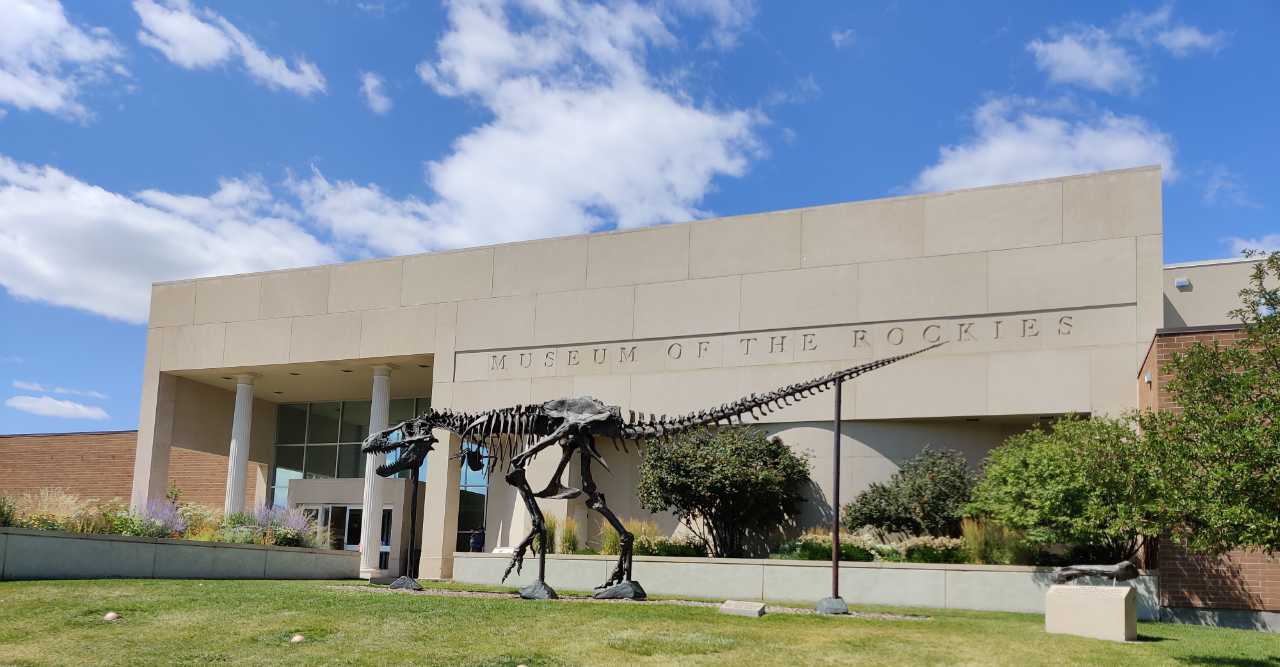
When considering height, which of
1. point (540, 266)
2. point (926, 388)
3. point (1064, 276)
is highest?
point (540, 266)

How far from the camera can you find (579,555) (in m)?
26.2

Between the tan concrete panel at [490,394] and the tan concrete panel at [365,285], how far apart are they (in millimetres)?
3750

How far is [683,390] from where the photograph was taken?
2847 centimetres

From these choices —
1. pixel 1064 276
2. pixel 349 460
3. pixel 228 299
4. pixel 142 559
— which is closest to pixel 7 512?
pixel 142 559

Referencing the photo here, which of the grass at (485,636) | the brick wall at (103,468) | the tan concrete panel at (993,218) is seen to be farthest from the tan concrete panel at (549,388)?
the brick wall at (103,468)

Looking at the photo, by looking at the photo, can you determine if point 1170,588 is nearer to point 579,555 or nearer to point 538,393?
point 579,555

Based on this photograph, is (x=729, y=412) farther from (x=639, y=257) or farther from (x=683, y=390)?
(x=639, y=257)

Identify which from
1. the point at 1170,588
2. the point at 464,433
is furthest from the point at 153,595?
the point at 1170,588

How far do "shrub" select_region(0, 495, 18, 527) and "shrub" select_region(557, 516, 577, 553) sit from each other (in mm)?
12214

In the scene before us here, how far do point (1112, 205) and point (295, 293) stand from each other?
77.3 feet

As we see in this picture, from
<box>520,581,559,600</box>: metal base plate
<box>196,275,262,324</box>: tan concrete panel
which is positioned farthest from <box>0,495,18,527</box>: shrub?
<box>196,275,262,324</box>: tan concrete panel

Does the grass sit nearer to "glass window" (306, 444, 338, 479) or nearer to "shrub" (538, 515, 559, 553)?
"shrub" (538, 515, 559, 553)

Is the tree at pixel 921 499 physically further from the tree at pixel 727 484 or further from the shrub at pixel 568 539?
the shrub at pixel 568 539

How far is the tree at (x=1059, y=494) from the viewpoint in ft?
61.6
